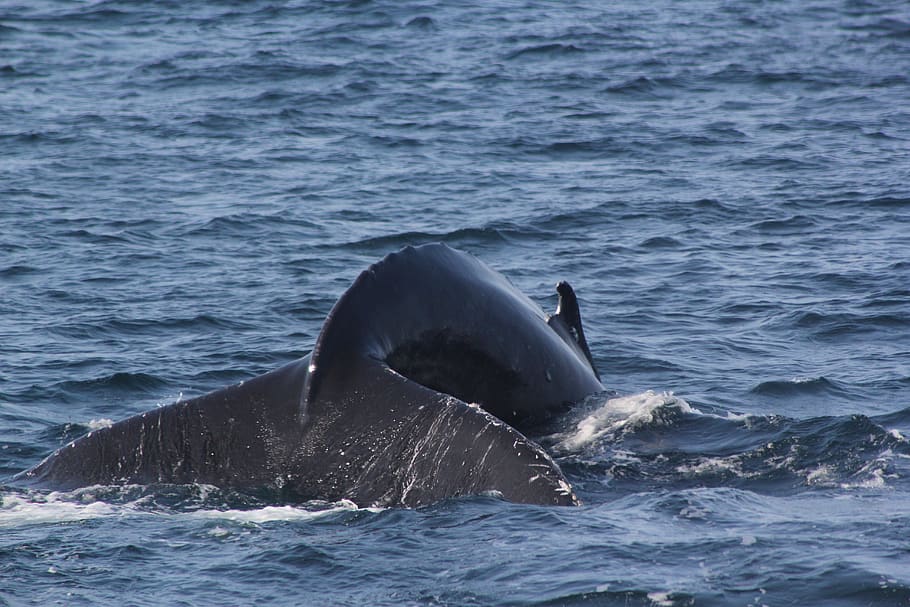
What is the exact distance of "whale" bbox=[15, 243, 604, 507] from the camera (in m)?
7.79

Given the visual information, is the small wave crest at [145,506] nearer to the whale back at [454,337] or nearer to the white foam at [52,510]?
the white foam at [52,510]

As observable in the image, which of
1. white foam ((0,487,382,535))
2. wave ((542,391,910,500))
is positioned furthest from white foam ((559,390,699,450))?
white foam ((0,487,382,535))

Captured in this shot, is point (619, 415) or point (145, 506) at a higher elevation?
point (145, 506)

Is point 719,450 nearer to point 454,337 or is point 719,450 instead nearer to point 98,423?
point 454,337

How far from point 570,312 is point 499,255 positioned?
→ 264 inches

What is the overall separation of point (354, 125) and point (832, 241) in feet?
32.9

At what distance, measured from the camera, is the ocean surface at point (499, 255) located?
7789 millimetres

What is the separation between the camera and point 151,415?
8727mm

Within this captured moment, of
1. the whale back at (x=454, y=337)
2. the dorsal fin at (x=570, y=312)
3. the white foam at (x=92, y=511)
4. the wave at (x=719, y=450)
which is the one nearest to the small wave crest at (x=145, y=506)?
the white foam at (x=92, y=511)

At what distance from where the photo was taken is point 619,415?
10.4m

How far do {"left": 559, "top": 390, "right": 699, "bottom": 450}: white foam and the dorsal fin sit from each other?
1.31 feet

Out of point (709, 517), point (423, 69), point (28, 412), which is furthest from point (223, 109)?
point (709, 517)

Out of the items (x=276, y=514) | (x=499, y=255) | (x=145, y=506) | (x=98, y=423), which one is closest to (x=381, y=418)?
(x=276, y=514)

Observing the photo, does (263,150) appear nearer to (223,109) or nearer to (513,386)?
(223,109)
